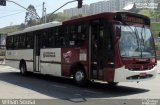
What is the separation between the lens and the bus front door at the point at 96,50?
1575 centimetres

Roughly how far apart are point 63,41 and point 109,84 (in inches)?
120

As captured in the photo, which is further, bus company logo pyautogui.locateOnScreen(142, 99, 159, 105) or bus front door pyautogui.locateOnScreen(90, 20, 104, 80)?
bus front door pyautogui.locateOnScreen(90, 20, 104, 80)

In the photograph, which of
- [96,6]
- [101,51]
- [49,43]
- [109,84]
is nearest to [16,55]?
[49,43]

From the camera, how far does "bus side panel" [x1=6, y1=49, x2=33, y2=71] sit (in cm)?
2342

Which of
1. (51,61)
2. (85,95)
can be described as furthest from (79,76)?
(51,61)

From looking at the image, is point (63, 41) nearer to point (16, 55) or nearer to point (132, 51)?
point (132, 51)

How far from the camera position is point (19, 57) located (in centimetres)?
2534

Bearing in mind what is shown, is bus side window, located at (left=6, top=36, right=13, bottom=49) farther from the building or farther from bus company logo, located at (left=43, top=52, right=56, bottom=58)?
the building

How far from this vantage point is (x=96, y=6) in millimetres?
120812

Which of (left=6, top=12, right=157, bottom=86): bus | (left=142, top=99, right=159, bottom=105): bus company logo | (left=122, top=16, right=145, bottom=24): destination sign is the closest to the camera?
(left=142, top=99, right=159, bottom=105): bus company logo

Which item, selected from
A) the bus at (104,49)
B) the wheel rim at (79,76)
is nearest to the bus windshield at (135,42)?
the bus at (104,49)

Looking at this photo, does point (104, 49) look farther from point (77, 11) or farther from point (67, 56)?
point (77, 11)

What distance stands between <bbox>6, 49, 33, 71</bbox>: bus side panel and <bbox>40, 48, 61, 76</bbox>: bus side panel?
6.20 feet

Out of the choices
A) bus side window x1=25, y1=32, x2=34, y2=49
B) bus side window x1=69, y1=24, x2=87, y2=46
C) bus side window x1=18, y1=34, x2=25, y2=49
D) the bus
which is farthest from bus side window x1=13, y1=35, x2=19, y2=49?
bus side window x1=69, y1=24, x2=87, y2=46
